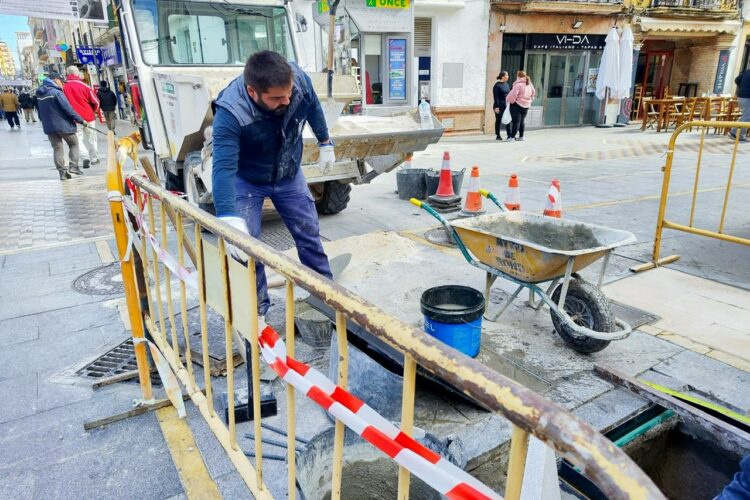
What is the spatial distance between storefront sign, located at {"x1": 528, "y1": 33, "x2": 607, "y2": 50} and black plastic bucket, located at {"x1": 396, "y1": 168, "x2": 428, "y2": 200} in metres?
12.1

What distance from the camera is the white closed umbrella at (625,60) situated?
52.7 ft

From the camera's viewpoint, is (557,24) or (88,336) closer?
(88,336)

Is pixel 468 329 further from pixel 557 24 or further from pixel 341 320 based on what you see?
pixel 557 24

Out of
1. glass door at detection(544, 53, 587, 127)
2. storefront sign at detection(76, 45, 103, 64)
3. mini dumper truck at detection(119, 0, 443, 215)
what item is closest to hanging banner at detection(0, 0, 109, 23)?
mini dumper truck at detection(119, 0, 443, 215)

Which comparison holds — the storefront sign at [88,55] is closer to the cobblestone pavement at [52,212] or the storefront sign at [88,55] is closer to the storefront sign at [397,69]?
the storefront sign at [397,69]

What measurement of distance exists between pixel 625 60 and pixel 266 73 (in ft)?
55.5

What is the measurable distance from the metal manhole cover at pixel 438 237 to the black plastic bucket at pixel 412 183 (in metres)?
1.59

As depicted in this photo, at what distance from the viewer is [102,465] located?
242 centimetres

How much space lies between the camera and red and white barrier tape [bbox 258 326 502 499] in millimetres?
974

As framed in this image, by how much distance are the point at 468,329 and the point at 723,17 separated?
22.5 meters

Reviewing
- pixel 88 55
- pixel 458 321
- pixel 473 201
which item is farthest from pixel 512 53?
pixel 88 55

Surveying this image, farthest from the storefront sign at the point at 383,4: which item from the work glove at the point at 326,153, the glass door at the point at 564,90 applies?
the work glove at the point at 326,153

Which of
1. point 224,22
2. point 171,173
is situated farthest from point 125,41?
point 171,173

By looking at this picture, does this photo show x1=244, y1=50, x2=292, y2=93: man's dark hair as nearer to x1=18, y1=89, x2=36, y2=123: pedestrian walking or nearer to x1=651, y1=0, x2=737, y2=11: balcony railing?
x1=651, y1=0, x2=737, y2=11: balcony railing
